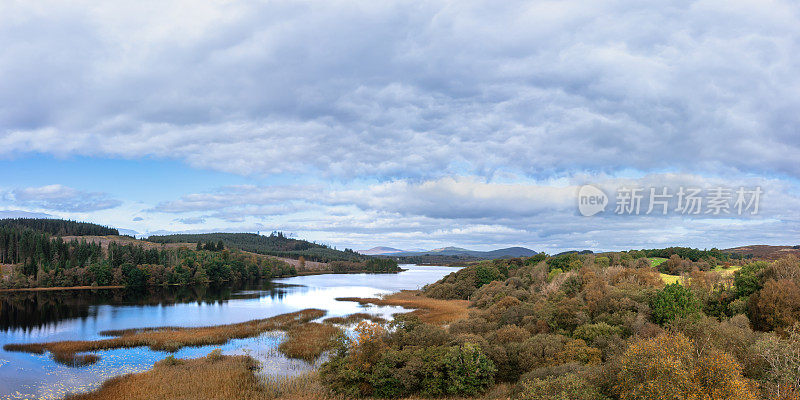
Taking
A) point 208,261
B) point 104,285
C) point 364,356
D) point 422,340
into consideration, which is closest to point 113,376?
point 364,356

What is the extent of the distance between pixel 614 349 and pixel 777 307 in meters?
12.0

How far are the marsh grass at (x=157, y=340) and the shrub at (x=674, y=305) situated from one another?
38884 mm

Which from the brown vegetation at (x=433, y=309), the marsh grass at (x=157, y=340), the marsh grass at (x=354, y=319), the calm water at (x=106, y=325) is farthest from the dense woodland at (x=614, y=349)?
the marsh grass at (x=157, y=340)

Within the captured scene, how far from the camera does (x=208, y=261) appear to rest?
15325cm

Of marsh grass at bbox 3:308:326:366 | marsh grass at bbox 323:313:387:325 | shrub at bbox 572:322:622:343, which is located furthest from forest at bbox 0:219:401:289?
shrub at bbox 572:322:622:343

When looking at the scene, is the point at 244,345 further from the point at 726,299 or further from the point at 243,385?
the point at 726,299

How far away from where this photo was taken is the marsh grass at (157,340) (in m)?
36.5

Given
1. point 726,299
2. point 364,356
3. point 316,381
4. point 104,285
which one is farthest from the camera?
point 104,285

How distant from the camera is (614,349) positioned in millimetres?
24672

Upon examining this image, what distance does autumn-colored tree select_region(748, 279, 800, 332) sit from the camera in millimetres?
25906

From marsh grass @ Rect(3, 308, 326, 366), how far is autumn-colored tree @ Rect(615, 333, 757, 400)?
3854cm

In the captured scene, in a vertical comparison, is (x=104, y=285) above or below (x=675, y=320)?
below

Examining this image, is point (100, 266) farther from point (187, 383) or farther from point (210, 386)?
point (210, 386)

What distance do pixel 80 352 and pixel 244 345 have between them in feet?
45.7
